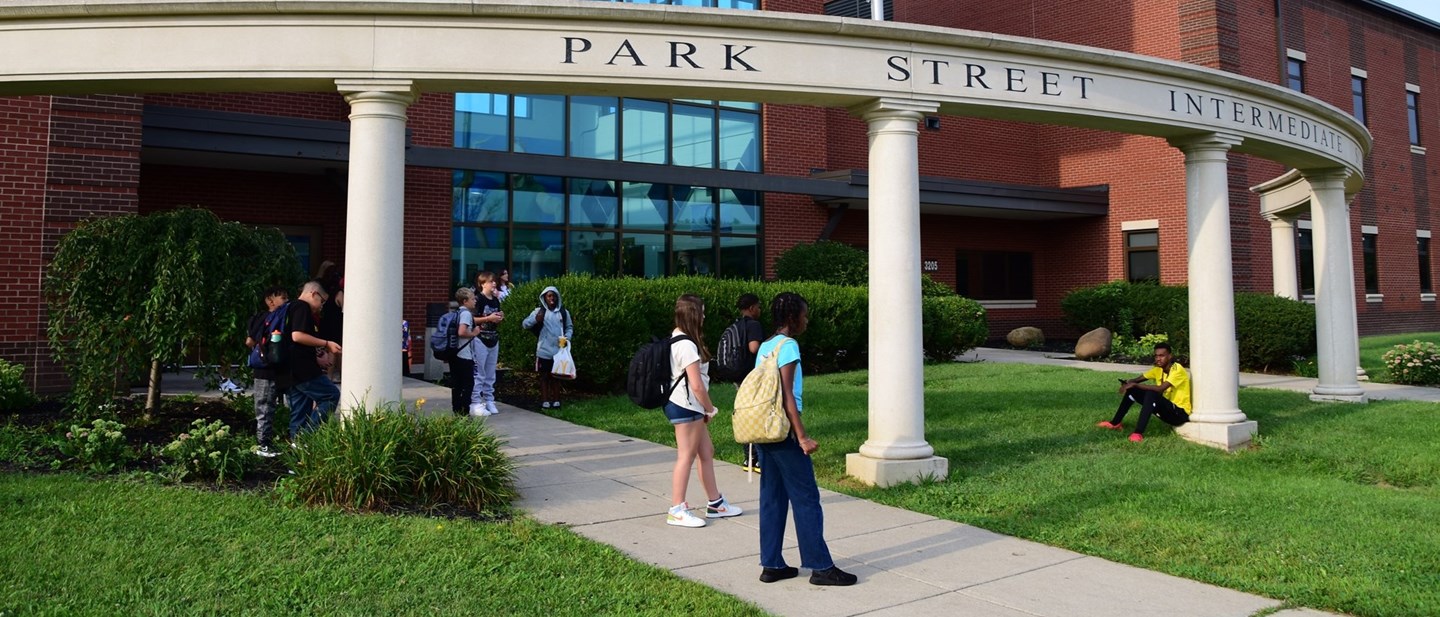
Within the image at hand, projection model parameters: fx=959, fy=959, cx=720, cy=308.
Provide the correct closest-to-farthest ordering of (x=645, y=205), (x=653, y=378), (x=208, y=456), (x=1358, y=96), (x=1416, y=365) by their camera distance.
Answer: (x=653, y=378) < (x=208, y=456) < (x=1416, y=365) < (x=645, y=205) < (x=1358, y=96)

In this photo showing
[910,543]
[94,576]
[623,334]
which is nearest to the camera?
[94,576]

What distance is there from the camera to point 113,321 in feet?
26.1

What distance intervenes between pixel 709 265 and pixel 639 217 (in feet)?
5.82

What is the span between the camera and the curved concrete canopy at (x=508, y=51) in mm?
6414

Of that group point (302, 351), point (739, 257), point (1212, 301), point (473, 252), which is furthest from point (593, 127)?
point (1212, 301)

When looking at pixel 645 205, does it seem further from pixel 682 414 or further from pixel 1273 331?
pixel 682 414

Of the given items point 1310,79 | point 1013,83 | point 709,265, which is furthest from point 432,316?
point 1310,79

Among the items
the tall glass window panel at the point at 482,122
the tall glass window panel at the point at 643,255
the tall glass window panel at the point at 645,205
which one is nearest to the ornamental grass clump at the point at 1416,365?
the tall glass window panel at the point at 643,255

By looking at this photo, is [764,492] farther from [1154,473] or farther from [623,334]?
[623,334]

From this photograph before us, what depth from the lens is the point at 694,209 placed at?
18.7 metres

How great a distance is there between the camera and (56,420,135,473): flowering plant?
659cm

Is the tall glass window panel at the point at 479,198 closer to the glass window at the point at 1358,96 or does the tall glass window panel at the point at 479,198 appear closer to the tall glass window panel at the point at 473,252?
the tall glass window panel at the point at 473,252

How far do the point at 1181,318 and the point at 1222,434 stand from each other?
348 inches

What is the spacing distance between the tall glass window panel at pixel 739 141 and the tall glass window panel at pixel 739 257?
1420 millimetres
